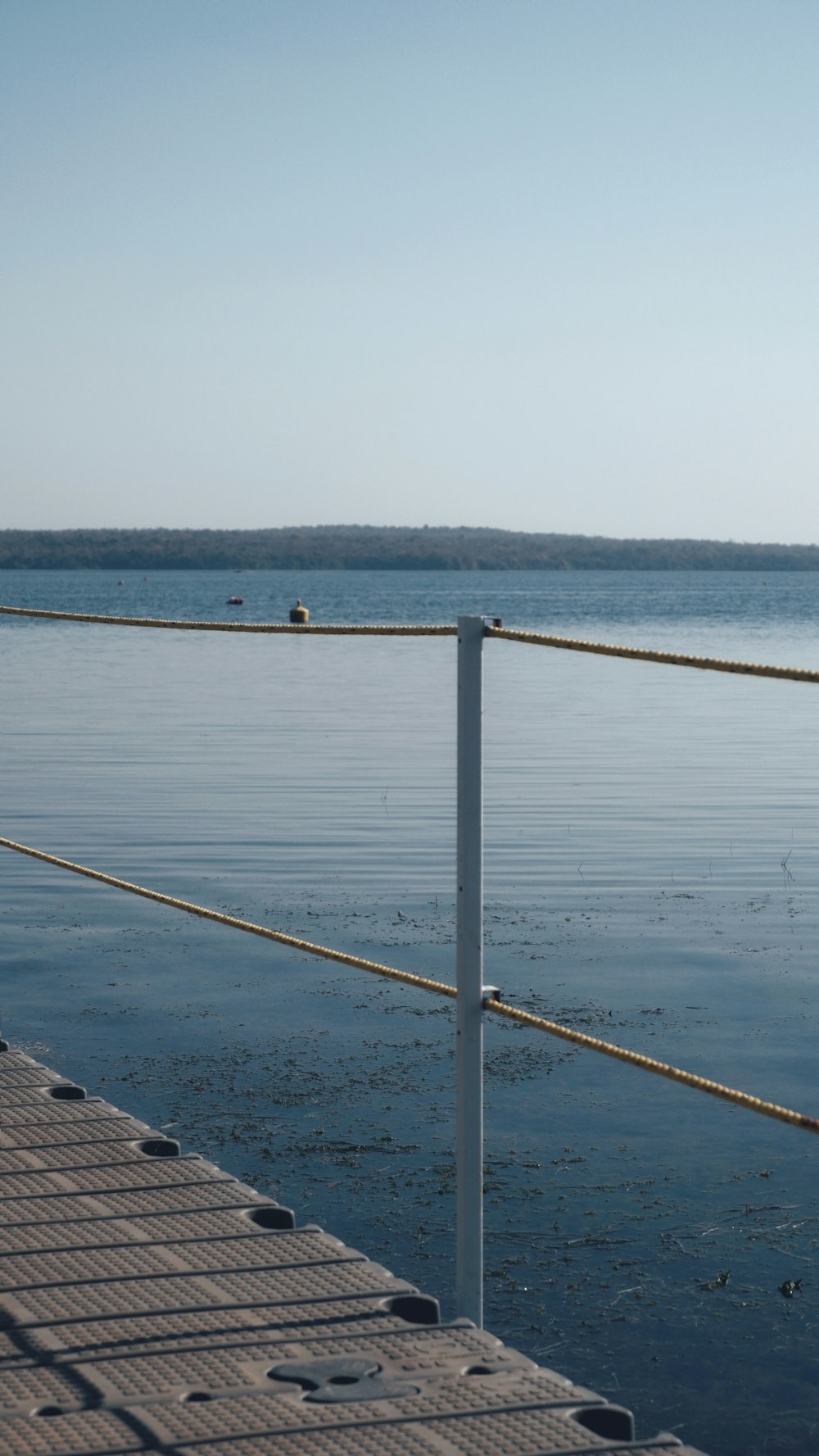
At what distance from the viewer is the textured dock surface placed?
10.2 feet

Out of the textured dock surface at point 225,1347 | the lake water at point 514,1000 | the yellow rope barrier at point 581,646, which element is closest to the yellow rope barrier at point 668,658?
the yellow rope barrier at point 581,646

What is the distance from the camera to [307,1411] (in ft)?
10.5

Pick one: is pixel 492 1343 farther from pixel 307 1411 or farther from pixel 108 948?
pixel 108 948

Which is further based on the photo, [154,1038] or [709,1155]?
[154,1038]

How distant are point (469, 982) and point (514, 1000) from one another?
15.6ft

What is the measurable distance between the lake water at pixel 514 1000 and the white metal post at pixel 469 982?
3.19ft

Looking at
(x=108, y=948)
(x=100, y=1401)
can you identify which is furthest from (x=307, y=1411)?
(x=108, y=948)

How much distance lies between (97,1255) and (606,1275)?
6.65 feet

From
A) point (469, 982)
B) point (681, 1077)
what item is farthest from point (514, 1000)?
point (681, 1077)

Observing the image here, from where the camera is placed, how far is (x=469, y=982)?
396 centimetres

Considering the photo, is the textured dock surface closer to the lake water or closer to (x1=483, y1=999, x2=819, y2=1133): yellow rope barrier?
(x1=483, y1=999, x2=819, y2=1133): yellow rope barrier

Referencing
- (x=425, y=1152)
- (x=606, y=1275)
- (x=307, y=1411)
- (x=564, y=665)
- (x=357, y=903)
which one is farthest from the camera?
(x=564, y=665)

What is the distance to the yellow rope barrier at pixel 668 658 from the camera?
3170 millimetres

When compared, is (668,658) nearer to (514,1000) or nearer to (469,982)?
(469,982)
